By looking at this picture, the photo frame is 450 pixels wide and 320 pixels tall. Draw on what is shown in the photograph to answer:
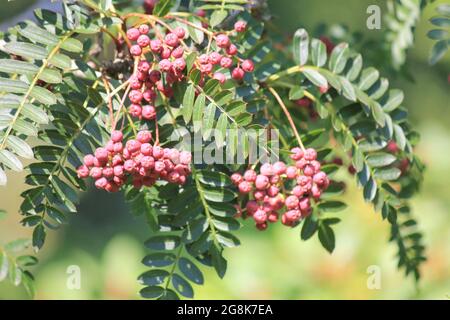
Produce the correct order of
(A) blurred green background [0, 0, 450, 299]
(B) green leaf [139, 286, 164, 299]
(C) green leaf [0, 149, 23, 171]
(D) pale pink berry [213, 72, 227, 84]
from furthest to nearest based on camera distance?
1. (A) blurred green background [0, 0, 450, 299]
2. (B) green leaf [139, 286, 164, 299]
3. (D) pale pink berry [213, 72, 227, 84]
4. (C) green leaf [0, 149, 23, 171]

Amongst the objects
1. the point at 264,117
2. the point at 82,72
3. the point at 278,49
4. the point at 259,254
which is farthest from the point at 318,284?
the point at 82,72

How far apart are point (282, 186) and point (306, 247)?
142cm

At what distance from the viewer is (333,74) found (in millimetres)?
1550

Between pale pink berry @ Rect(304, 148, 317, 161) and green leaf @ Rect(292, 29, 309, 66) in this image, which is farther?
green leaf @ Rect(292, 29, 309, 66)

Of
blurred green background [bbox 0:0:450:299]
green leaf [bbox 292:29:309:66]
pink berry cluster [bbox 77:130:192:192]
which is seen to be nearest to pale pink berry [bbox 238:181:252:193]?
pink berry cluster [bbox 77:130:192:192]

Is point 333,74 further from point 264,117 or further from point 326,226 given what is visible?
point 326,226

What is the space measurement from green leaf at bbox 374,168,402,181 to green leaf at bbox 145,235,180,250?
42 centimetres

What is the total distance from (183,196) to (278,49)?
0.57 m

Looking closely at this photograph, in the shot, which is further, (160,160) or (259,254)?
(259,254)

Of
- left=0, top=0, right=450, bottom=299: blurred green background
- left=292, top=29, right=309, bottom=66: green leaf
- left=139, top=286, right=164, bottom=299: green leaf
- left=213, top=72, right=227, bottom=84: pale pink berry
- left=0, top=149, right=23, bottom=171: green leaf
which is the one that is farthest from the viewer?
left=0, top=0, right=450, bottom=299: blurred green background

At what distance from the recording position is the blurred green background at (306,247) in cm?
263

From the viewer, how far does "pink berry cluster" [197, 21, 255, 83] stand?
1296mm

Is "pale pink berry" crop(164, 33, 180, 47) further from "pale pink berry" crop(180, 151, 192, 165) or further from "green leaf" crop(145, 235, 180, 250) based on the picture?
"green leaf" crop(145, 235, 180, 250)

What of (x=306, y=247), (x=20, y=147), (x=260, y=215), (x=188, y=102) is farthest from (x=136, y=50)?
(x=306, y=247)
